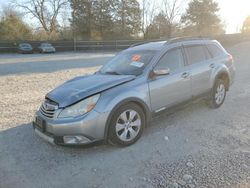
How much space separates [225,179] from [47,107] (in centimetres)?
276

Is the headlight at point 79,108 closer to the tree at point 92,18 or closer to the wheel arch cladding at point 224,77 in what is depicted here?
the wheel arch cladding at point 224,77

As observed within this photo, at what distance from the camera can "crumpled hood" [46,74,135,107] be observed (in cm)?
395

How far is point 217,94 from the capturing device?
240 inches

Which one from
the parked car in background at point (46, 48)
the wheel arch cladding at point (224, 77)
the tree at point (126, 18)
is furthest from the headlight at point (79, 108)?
the tree at point (126, 18)

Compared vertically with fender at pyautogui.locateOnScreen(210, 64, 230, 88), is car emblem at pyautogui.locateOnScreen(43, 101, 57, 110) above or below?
below

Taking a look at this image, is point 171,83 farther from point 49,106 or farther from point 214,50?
point 49,106

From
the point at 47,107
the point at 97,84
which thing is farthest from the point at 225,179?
the point at 47,107

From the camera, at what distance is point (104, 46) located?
37.6m

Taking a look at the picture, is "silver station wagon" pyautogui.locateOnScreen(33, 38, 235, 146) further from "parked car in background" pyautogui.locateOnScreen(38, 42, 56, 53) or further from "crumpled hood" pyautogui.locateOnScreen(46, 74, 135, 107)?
"parked car in background" pyautogui.locateOnScreen(38, 42, 56, 53)

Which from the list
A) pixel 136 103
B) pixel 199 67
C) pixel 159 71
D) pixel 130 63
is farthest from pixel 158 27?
pixel 136 103

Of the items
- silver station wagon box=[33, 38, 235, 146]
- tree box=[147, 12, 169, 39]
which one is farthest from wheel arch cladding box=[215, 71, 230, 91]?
tree box=[147, 12, 169, 39]

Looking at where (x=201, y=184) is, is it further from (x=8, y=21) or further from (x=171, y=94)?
(x=8, y=21)

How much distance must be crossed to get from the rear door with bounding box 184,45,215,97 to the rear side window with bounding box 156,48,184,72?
0.85 ft

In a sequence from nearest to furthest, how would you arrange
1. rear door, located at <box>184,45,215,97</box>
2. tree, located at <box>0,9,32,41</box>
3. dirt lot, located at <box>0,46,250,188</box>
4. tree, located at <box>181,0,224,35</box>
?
dirt lot, located at <box>0,46,250,188</box>, rear door, located at <box>184,45,215,97</box>, tree, located at <box>0,9,32,41</box>, tree, located at <box>181,0,224,35</box>
